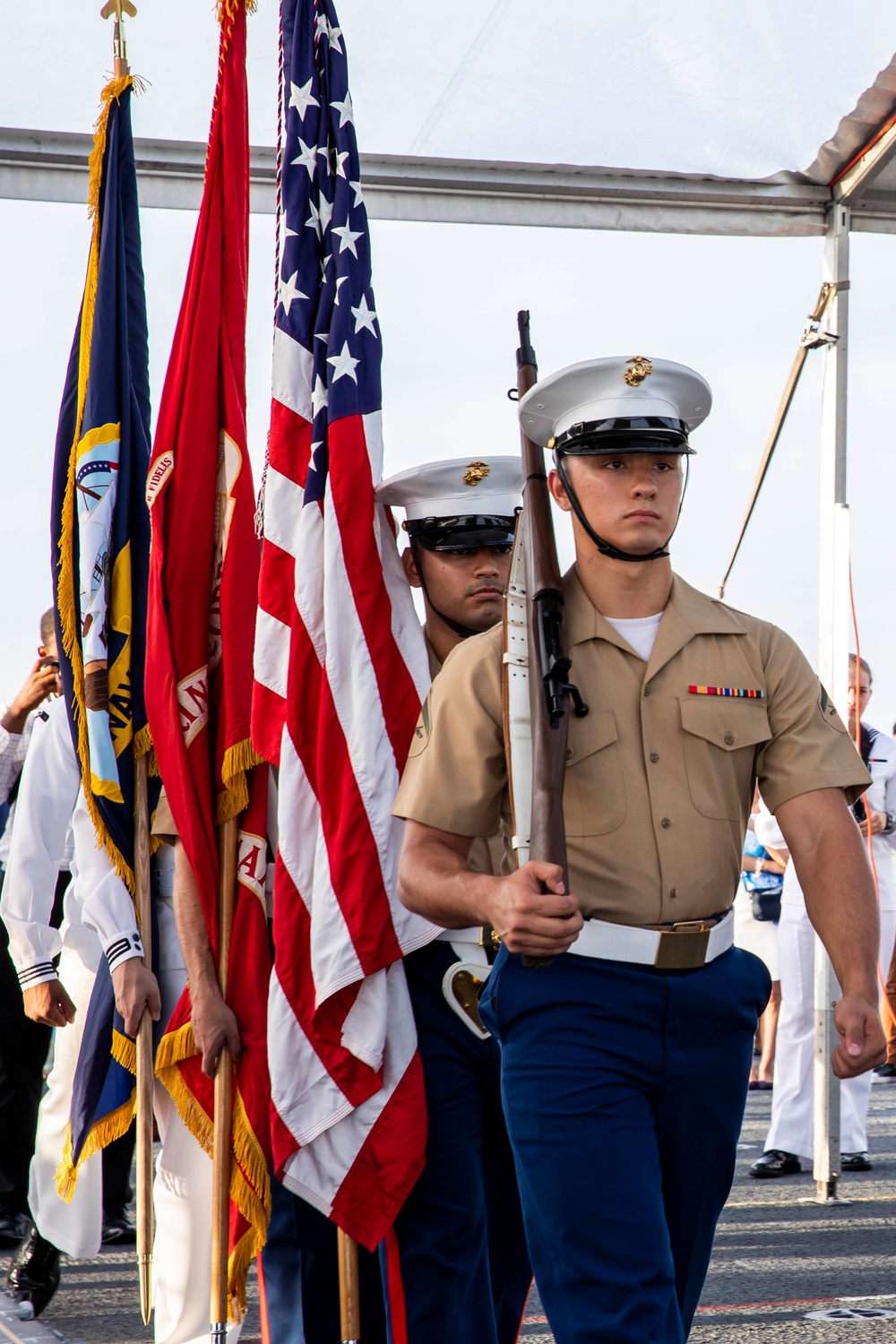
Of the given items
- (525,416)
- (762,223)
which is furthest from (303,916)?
(762,223)

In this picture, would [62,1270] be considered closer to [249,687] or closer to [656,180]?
[249,687]

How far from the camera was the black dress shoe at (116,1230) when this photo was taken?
5.41 meters

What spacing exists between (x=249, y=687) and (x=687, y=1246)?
1693 millimetres

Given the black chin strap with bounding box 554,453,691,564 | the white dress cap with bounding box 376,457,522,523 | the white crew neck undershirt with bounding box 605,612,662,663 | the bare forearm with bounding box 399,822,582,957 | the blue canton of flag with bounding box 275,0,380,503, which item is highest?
the blue canton of flag with bounding box 275,0,380,503

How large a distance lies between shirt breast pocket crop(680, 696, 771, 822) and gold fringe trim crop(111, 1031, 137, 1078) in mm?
1885

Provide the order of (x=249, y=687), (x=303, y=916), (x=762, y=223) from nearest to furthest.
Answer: (x=303, y=916)
(x=249, y=687)
(x=762, y=223)

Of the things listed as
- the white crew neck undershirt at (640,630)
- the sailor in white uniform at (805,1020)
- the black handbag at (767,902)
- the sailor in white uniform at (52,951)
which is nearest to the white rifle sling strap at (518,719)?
the white crew neck undershirt at (640,630)

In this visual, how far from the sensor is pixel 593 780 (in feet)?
7.95

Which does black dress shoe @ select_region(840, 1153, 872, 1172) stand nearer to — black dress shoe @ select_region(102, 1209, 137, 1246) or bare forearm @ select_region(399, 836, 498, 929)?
black dress shoe @ select_region(102, 1209, 137, 1246)

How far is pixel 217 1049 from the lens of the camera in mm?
3365

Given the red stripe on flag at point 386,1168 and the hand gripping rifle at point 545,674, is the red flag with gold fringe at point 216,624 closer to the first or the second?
the red stripe on flag at point 386,1168

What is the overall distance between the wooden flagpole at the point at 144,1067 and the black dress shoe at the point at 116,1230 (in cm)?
185

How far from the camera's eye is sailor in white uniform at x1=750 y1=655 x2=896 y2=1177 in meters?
5.99

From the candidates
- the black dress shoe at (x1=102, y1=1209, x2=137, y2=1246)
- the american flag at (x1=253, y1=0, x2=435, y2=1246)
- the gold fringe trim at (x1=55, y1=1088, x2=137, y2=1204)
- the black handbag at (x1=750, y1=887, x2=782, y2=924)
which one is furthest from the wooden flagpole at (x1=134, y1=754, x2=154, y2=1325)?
the black handbag at (x1=750, y1=887, x2=782, y2=924)
